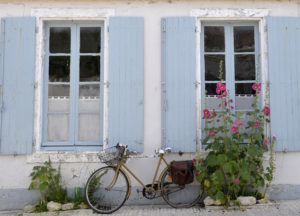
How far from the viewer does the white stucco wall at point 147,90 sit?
4.66m

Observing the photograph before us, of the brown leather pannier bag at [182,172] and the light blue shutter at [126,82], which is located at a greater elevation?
the light blue shutter at [126,82]

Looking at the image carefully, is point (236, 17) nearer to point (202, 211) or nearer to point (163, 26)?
point (163, 26)

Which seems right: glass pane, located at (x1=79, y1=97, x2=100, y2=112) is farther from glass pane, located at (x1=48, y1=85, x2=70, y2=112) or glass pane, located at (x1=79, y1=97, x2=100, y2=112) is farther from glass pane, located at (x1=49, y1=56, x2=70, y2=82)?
glass pane, located at (x1=49, y1=56, x2=70, y2=82)

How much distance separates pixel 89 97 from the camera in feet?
16.2

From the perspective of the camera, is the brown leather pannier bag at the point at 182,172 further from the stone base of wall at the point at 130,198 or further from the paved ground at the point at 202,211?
the stone base of wall at the point at 130,198

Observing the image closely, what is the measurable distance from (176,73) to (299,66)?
202 centimetres

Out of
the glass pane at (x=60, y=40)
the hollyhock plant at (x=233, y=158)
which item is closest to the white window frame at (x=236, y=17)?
the hollyhock plant at (x=233, y=158)

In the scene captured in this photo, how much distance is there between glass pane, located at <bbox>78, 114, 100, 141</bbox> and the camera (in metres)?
4.89

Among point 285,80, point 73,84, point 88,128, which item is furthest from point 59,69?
point 285,80

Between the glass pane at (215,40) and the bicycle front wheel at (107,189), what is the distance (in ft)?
8.37

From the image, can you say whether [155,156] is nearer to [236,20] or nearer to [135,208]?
[135,208]

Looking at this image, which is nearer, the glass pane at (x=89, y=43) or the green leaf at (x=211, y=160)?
the green leaf at (x=211, y=160)

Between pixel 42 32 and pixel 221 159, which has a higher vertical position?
pixel 42 32

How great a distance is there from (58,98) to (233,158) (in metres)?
2.96
